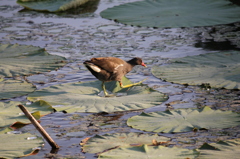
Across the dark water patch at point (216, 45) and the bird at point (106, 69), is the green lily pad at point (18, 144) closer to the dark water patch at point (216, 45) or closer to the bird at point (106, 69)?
the bird at point (106, 69)

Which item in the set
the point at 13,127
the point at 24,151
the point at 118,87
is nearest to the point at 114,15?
the point at 118,87

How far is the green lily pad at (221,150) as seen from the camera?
118 inches

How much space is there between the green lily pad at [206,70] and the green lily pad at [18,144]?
2.10 m

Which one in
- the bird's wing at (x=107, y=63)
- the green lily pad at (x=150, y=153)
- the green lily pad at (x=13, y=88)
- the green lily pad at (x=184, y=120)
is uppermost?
the bird's wing at (x=107, y=63)

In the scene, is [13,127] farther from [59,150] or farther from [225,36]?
[225,36]

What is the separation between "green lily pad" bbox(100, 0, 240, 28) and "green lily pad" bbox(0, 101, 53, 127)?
342 cm

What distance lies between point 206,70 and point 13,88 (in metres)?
2.37

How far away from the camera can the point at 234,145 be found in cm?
318

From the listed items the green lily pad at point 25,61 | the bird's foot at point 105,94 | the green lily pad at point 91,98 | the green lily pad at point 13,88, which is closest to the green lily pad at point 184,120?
the green lily pad at point 91,98

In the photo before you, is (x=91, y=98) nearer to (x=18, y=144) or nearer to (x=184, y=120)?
(x=184, y=120)

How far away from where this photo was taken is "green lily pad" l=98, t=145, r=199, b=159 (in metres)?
3.01

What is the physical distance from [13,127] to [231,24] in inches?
200

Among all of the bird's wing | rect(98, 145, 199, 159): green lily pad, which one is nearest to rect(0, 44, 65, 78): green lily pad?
the bird's wing

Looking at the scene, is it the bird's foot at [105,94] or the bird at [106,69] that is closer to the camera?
the bird's foot at [105,94]
